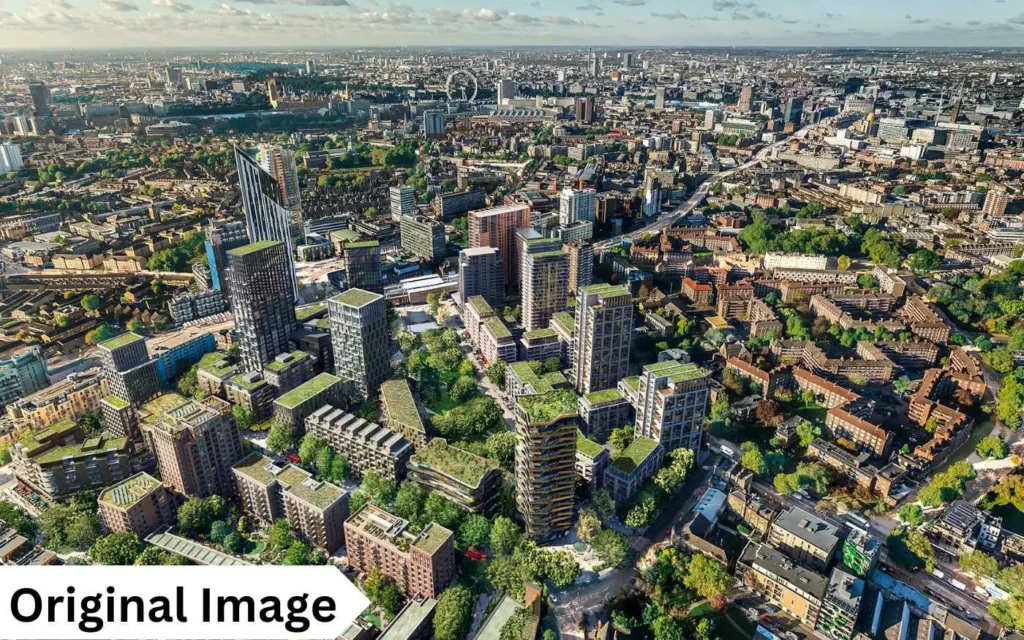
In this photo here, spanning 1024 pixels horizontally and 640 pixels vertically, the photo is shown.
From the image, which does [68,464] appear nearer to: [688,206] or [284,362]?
[284,362]

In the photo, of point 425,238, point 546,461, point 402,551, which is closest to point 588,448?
point 546,461

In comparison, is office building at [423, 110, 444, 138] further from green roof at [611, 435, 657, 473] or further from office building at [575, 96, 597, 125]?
green roof at [611, 435, 657, 473]

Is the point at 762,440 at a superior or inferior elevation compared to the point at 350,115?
inferior

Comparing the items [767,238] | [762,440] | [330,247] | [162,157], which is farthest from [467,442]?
[162,157]

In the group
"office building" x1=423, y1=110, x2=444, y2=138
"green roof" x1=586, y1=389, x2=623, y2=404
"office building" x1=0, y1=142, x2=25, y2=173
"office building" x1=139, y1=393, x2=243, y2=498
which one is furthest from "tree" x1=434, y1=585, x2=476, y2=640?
"office building" x1=423, y1=110, x2=444, y2=138

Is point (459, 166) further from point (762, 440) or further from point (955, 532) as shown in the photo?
point (955, 532)

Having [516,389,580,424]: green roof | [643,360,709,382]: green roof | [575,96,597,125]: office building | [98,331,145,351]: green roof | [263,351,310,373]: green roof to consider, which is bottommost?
[263,351,310,373]: green roof
